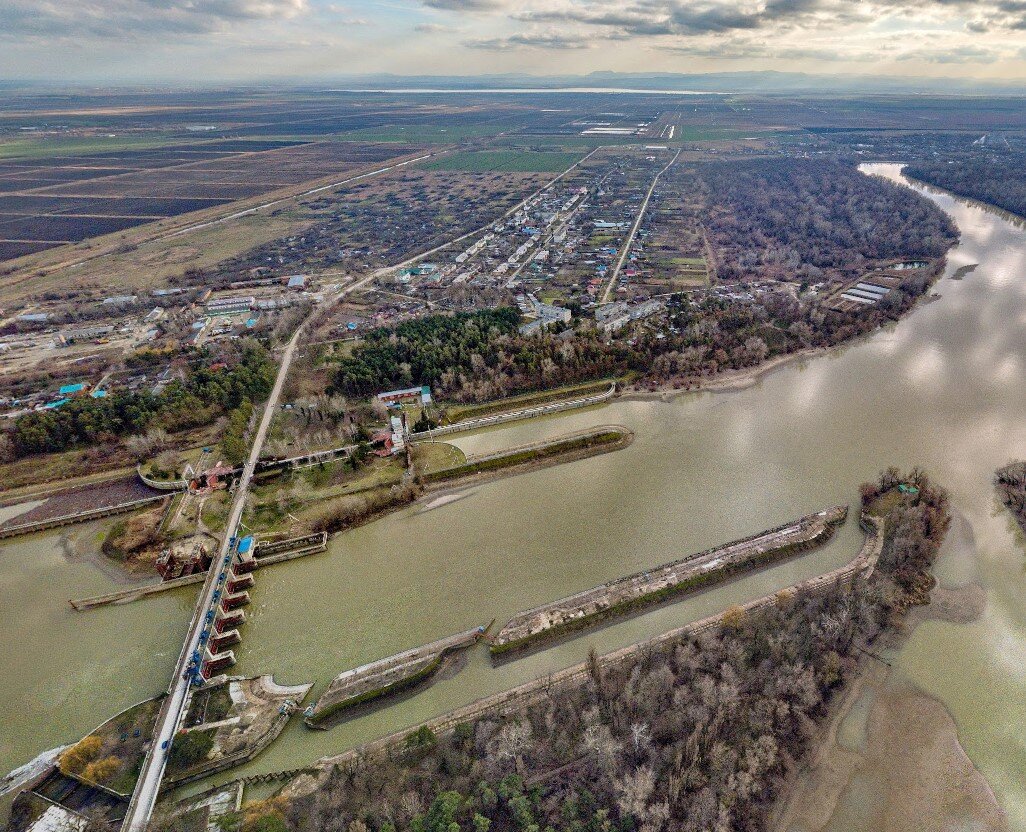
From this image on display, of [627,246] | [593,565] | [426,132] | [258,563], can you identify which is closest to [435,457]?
[258,563]

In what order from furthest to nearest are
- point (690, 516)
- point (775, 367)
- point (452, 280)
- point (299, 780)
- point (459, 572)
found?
point (452, 280) < point (775, 367) < point (690, 516) < point (459, 572) < point (299, 780)

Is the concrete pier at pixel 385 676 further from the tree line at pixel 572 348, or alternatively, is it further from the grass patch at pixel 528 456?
the tree line at pixel 572 348

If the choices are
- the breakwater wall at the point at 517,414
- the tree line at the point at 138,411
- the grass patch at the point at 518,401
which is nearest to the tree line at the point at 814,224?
the grass patch at the point at 518,401

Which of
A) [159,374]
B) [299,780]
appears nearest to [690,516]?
[299,780]

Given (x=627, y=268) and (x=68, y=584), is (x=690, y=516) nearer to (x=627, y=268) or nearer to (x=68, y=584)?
(x=68, y=584)

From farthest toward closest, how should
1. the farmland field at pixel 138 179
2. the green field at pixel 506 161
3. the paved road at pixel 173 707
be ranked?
the green field at pixel 506 161
the farmland field at pixel 138 179
the paved road at pixel 173 707

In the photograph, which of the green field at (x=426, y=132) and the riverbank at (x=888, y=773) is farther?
the green field at (x=426, y=132)
